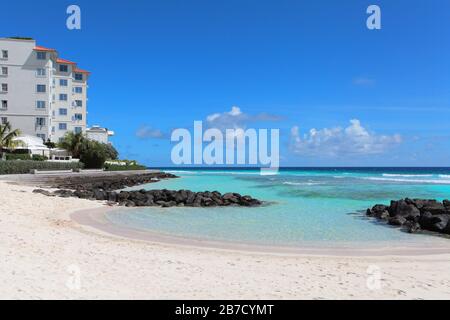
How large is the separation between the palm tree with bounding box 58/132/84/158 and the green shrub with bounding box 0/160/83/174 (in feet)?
19.9

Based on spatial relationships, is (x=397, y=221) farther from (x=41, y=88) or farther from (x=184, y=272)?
(x=41, y=88)

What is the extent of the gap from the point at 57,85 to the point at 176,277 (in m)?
66.8

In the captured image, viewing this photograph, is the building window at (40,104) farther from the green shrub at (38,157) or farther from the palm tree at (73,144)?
the green shrub at (38,157)

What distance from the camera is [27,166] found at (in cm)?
4191

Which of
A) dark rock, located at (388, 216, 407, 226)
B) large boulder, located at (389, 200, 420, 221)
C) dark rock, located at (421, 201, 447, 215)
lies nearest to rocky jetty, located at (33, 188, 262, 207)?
large boulder, located at (389, 200, 420, 221)

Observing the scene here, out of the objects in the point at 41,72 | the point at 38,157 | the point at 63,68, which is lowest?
the point at 38,157

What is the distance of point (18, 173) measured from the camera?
133ft

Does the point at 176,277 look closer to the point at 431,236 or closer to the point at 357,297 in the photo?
the point at 357,297

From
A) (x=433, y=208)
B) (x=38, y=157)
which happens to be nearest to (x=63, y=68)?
(x=38, y=157)

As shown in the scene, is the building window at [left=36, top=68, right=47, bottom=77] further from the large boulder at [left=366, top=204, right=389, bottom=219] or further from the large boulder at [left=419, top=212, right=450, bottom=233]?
the large boulder at [left=419, top=212, right=450, bottom=233]

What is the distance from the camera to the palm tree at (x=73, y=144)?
5681 cm

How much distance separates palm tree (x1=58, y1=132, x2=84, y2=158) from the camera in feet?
186

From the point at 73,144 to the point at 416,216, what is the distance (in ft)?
160

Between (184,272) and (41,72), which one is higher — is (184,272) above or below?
below
